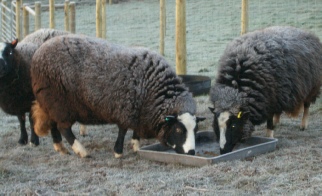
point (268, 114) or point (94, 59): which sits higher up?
point (94, 59)

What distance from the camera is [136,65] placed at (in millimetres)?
7488

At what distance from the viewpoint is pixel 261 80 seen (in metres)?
7.97

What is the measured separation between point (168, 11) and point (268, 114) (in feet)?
58.9

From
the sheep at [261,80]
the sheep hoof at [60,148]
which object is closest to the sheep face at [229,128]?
the sheep at [261,80]

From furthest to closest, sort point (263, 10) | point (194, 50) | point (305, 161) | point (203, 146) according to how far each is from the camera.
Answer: point (263, 10) → point (194, 50) → point (203, 146) → point (305, 161)

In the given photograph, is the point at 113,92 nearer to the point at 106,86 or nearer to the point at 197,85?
the point at 106,86

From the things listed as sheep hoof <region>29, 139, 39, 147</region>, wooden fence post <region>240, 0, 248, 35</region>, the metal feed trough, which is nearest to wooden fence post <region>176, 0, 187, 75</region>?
wooden fence post <region>240, 0, 248, 35</region>

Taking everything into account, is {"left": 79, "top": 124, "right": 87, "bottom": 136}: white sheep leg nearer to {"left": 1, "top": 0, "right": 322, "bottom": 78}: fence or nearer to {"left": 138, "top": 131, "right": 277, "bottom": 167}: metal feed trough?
{"left": 138, "top": 131, "right": 277, "bottom": 167}: metal feed trough

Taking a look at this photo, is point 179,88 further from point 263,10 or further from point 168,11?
point 168,11

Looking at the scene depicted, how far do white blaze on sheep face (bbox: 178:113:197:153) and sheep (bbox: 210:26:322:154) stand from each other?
46 cm

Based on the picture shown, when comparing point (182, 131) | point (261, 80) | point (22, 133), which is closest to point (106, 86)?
point (182, 131)

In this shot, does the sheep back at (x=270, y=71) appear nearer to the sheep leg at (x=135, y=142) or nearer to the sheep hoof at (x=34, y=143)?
the sheep leg at (x=135, y=142)

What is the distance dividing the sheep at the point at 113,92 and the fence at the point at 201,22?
297 inches

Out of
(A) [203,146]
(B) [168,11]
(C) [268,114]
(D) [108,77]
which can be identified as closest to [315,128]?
(C) [268,114]
